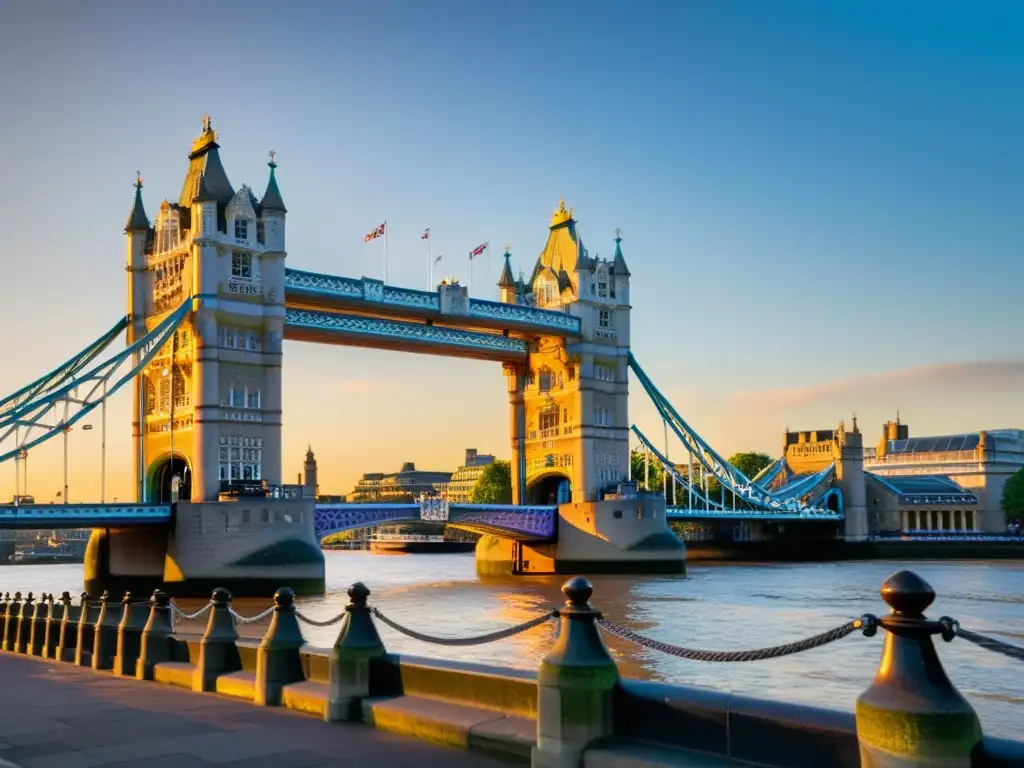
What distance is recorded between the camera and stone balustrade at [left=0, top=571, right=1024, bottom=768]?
188 inches

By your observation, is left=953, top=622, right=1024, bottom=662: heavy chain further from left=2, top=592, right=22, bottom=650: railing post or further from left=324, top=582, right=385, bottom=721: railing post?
left=2, top=592, right=22, bottom=650: railing post

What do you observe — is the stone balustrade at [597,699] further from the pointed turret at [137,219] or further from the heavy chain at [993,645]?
the pointed turret at [137,219]

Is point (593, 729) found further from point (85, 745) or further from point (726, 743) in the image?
point (85, 745)

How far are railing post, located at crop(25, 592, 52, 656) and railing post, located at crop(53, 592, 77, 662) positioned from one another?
108cm

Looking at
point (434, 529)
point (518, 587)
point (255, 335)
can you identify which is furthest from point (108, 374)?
point (434, 529)

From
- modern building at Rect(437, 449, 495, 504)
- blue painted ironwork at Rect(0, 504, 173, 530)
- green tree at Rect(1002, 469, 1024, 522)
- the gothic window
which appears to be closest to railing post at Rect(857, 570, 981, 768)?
blue painted ironwork at Rect(0, 504, 173, 530)

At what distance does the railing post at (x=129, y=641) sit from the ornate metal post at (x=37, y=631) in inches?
193

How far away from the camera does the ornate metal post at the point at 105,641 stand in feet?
44.1

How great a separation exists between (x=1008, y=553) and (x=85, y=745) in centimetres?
8008

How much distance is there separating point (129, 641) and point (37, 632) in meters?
5.69

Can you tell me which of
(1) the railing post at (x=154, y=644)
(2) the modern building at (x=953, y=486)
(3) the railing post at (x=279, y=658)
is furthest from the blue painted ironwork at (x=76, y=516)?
(2) the modern building at (x=953, y=486)

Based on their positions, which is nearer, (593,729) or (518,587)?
(593,729)

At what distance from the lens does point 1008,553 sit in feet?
260

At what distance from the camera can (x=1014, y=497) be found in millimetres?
93062
